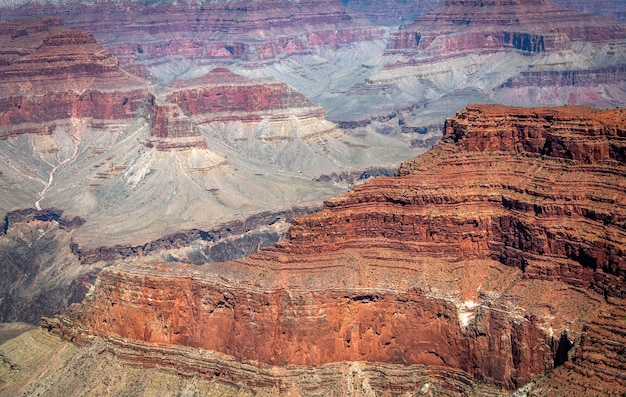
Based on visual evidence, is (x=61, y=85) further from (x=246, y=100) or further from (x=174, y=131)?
(x=174, y=131)

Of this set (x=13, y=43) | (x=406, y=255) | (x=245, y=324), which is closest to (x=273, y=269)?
(x=245, y=324)

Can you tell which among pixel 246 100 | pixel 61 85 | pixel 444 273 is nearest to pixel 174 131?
pixel 246 100

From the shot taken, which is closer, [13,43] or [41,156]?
[41,156]

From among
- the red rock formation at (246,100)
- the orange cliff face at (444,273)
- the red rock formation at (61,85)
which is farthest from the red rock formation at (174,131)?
the orange cliff face at (444,273)

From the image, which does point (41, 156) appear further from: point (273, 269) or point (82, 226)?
point (273, 269)

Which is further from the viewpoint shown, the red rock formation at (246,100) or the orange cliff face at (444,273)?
the red rock formation at (246,100)

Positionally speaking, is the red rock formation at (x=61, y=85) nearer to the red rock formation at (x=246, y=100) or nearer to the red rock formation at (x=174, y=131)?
the red rock formation at (x=246, y=100)

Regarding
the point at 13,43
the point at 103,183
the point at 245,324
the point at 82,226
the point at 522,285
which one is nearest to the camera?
the point at 522,285
